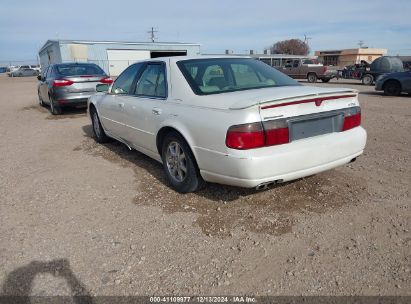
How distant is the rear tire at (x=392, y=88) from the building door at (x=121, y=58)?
92.9 feet

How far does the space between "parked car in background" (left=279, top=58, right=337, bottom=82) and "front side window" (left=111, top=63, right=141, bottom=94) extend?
68.0 ft

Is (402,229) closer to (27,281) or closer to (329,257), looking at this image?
(329,257)

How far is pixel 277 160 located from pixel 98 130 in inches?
171

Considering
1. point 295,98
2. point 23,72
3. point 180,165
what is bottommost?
point 180,165

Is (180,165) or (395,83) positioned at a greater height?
(395,83)

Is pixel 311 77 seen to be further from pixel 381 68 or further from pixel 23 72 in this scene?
pixel 23 72

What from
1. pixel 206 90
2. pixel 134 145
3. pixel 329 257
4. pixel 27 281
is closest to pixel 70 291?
pixel 27 281

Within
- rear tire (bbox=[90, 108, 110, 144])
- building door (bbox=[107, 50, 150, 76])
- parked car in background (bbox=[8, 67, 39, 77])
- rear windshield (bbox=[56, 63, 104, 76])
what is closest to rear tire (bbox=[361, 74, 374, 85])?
rear windshield (bbox=[56, 63, 104, 76])

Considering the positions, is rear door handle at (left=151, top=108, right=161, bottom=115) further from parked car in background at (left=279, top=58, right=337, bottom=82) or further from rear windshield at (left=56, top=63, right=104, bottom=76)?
parked car in background at (left=279, top=58, right=337, bottom=82)

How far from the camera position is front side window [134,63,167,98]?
411 cm

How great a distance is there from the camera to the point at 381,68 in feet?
66.8

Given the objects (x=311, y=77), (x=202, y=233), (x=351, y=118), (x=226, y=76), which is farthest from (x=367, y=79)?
(x=202, y=233)

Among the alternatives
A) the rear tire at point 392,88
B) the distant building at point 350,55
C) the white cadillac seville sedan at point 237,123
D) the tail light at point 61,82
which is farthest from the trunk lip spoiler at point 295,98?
Result: the distant building at point 350,55

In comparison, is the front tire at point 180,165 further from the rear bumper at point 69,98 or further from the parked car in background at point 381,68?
the parked car in background at point 381,68
